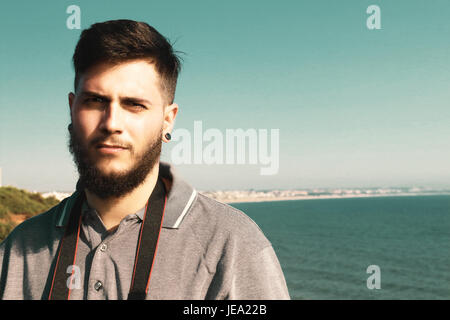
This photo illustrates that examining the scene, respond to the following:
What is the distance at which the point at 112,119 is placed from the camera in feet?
6.01

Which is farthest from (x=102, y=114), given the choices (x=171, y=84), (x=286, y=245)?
(x=286, y=245)

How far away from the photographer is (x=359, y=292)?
40.2 meters

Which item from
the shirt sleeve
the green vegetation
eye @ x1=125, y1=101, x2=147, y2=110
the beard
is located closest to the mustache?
the beard

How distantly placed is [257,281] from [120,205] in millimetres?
918

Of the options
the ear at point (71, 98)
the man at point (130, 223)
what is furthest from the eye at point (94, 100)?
the ear at point (71, 98)

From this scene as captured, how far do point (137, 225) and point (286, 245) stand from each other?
70.7 metres

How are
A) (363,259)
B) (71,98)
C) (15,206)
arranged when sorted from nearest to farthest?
(71,98)
(15,206)
(363,259)

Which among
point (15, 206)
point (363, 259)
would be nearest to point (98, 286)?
point (15, 206)

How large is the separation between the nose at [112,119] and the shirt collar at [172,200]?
0.50 meters

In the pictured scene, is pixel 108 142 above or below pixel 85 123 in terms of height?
below

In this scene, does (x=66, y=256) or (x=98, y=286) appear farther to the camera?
(x=66, y=256)

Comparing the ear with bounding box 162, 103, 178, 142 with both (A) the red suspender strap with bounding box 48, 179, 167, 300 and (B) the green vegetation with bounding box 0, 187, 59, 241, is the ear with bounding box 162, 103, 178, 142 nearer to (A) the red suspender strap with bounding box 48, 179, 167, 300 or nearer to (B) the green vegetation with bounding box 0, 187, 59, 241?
(A) the red suspender strap with bounding box 48, 179, 167, 300

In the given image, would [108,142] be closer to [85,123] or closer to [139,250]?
[85,123]

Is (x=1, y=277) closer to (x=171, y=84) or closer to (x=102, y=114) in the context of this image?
(x=102, y=114)
